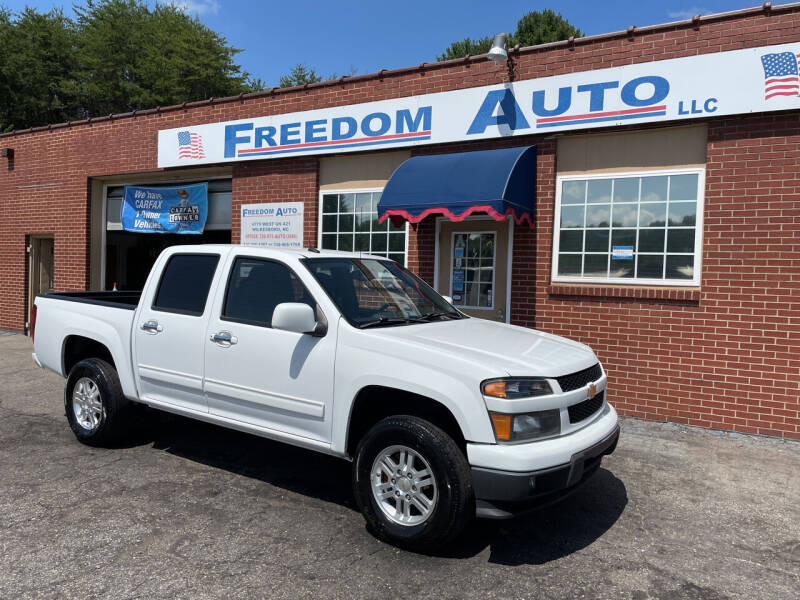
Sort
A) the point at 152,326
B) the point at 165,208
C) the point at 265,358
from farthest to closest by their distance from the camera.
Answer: the point at 165,208 → the point at 152,326 → the point at 265,358

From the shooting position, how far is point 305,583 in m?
3.24

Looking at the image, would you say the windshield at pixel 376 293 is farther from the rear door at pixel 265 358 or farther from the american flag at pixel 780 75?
the american flag at pixel 780 75

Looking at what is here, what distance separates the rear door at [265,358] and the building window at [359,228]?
468 centimetres

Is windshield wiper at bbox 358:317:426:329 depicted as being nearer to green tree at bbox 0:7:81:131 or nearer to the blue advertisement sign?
the blue advertisement sign

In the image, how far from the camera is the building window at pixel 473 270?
8469 mm

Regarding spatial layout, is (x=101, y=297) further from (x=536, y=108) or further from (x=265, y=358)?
(x=536, y=108)

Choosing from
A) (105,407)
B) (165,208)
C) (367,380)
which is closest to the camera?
(367,380)

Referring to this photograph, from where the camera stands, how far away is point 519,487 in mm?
3266

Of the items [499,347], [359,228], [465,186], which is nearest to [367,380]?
A: [499,347]

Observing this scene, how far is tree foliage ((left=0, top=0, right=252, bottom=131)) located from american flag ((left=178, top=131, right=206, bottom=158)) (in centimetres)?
2183

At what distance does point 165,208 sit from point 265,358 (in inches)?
350

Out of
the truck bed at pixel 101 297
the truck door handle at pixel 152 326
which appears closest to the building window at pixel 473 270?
the truck bed at pixel 101 297

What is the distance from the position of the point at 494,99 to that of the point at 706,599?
662cm

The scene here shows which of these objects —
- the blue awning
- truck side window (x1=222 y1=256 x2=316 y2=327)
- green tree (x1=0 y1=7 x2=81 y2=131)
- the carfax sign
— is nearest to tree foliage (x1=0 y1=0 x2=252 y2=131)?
green tree (x1=0 y1=7 x2=81 y2=131)
